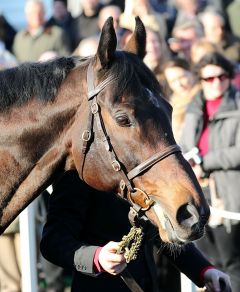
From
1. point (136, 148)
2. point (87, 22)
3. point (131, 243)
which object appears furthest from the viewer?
point (87, 22)

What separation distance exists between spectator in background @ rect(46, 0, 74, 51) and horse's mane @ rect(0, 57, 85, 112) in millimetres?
5360

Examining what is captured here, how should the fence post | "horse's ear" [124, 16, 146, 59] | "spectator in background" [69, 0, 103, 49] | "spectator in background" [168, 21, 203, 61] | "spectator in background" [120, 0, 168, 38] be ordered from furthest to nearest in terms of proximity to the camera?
"spectator in background" [69, 0, 103, 49] → "spectator in background" [120, 0, 168, 38] → "spectator in background" [168, 21, 203, 61] → the fence post → "horse's ear" [124, 16, 146, 59]

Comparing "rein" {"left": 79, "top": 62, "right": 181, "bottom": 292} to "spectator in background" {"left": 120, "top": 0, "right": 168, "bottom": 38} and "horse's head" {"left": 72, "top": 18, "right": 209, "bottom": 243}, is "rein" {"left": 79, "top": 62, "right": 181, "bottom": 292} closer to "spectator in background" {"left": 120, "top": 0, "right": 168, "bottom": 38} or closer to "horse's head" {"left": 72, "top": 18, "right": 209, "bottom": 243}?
"horse's head" {"left": 72, "top": 18, "right": 209, "bottom": 243}

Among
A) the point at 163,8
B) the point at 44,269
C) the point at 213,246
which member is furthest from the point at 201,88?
the point at 163,8

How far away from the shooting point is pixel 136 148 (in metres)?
3.91

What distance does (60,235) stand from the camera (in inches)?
167

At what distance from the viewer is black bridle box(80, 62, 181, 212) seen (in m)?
3.88

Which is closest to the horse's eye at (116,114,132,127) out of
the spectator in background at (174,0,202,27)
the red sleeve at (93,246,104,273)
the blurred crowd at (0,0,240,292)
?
the red sleeve at (93,246,104,273)

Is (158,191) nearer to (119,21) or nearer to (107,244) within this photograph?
(107,244)

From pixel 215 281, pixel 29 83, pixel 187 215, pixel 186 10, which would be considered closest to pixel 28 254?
pixel 215 281

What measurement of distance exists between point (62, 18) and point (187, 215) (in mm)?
6716

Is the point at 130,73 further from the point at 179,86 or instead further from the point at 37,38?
the point at 37,38

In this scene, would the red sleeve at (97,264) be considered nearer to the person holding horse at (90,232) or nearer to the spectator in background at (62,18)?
the person holding horse at (90,232)

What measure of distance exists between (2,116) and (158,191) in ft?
2.72
